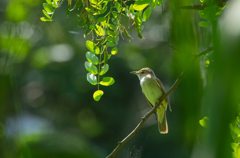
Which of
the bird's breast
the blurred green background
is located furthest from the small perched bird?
the blurred green background

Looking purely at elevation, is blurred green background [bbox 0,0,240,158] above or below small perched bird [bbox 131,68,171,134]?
above

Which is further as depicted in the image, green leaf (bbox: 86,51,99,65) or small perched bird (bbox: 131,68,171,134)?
small perched bird (bbox: 131,68,171,134)

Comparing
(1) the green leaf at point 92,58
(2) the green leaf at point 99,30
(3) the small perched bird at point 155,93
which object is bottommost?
(3) the small perched bird at point 155,93

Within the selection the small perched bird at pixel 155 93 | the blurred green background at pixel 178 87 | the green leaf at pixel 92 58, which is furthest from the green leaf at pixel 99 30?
the small perched bird at pixel 155 93

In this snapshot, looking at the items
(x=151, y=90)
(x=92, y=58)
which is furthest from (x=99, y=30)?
(x=151, y=90)

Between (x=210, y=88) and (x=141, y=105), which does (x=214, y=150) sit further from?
(x=141, y=105)

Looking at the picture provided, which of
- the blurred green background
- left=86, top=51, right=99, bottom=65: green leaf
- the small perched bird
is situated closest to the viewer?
the blurred green background

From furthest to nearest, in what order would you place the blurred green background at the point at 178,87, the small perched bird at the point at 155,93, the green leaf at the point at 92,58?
the small perched bird at the point at 155,93
the green leaf at the point at 92,58
the blurred green background at the point at 178,87

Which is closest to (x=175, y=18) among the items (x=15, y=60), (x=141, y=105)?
(x=15, y=60)

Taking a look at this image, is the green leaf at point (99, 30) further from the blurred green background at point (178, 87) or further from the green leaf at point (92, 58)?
the blurred green background at point (178, 87)

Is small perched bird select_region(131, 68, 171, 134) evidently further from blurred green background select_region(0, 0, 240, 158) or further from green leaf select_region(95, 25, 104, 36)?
blurred green background select_region(0, 0, 240, 158)

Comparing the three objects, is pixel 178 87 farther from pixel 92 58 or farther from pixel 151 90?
pixel 151 90

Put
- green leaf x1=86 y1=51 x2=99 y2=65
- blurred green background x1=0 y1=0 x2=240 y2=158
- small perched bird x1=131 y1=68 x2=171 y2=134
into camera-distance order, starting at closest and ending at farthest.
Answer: blurred green background x1=0 y1=0 x2=240 y2=158 < green leaf x1=86 y1=51 x2=99 y2=65 < small perched bird x1=131 y1=68 x2=171 y2=134

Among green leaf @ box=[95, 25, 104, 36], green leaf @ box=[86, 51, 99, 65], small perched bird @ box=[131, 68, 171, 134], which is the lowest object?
small perched bird @ box=[131, 68, 171, 134]
